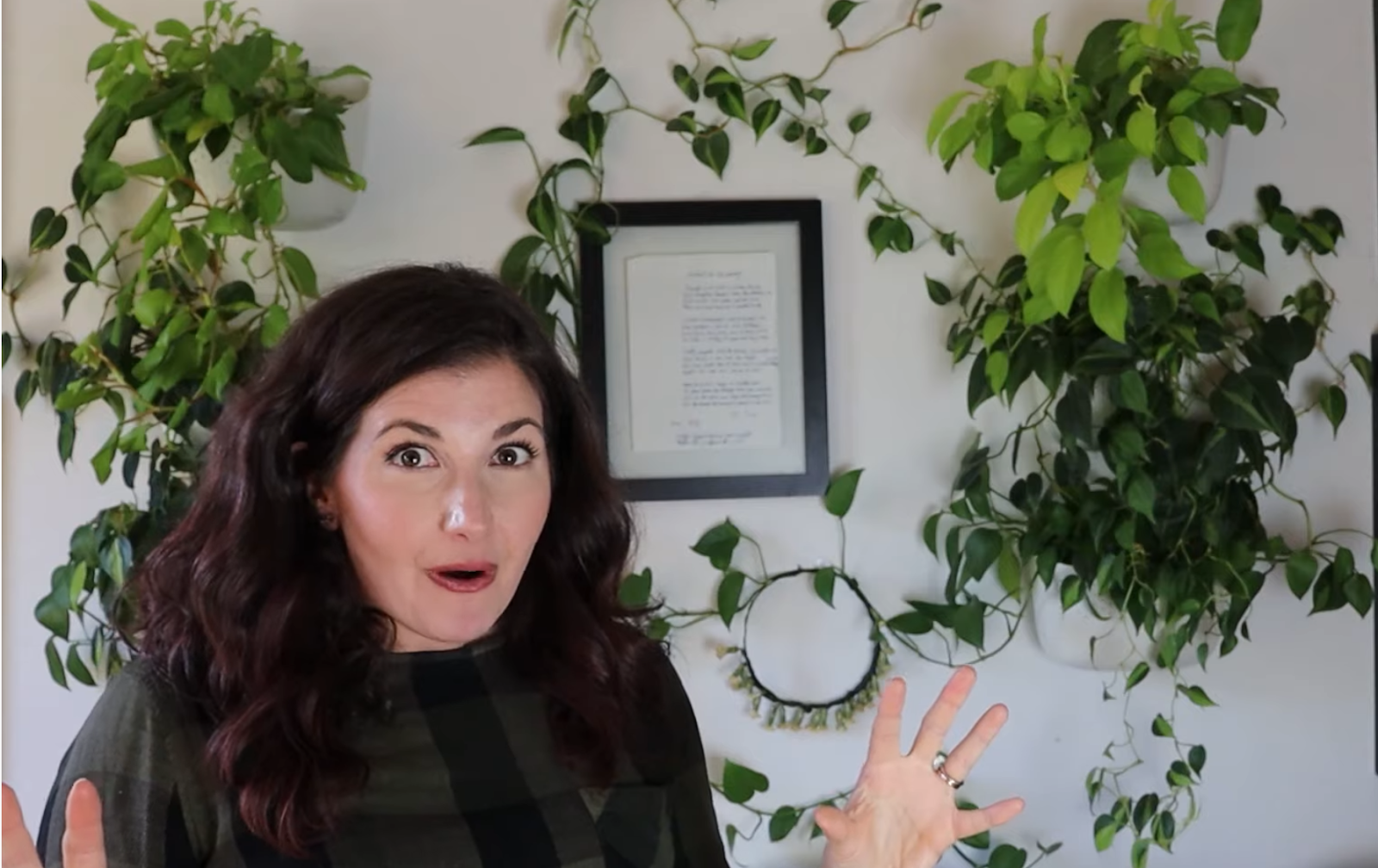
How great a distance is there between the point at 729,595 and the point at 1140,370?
547 millimetres

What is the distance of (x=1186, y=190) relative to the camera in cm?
115

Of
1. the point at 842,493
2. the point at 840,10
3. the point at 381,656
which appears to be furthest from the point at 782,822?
the point at 840,10

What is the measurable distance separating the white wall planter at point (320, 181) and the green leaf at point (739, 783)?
0.81 metres

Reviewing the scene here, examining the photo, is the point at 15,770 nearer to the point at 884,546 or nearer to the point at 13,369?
the point at 13,369

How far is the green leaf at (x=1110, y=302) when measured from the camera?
1.14 m

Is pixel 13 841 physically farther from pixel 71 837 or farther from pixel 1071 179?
pixel 1071 179

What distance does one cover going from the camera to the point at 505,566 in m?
0.91

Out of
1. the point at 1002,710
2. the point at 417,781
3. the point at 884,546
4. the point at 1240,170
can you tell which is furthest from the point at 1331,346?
the point at 417,781

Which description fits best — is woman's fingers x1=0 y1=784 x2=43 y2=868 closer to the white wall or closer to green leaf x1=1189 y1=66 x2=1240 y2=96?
the white wall

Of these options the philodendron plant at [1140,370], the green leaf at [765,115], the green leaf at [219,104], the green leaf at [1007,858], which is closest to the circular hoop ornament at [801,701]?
the philodendron plant at [1140,370]

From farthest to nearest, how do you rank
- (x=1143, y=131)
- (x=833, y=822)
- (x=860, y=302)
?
(x=860, y=302), (x=1143, y=131), (x=833, y=822)

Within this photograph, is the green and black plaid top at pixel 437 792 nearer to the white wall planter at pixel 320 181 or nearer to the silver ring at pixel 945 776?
the silver ring at pixel 945 776

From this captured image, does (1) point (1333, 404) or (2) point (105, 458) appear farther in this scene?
(1) point (1333, 404)

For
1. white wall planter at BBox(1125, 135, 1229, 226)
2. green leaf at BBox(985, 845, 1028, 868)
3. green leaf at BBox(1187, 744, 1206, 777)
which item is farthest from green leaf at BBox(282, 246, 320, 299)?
green leaf at BBox(1187, 744, 1206, 777)
